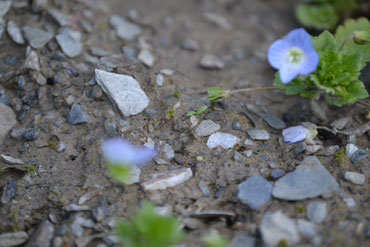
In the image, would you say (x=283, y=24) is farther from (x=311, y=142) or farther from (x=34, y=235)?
(x=34, y=235)

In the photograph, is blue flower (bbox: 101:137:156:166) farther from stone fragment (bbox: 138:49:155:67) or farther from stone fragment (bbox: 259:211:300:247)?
stone fragment (bbox: 138:49:155:67)

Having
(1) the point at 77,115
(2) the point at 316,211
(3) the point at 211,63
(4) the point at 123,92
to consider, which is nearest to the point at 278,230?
(2) the point at 316,211

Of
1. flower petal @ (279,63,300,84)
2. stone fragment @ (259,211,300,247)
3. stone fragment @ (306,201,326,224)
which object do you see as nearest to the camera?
stone fragment @ (259,211,300,247)

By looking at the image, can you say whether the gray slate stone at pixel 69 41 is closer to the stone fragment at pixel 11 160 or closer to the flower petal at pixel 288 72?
the stone fragment at pixel 11 160

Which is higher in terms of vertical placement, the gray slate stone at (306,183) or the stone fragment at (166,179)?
the gray slate stone at (306,183)

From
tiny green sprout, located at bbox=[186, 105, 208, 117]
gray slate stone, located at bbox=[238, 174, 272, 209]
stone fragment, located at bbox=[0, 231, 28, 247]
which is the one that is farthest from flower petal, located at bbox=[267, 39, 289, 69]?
stone fragment, located at bbox=[0, 231, 28, 247]

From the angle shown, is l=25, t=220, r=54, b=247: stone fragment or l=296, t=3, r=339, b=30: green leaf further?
l=296, t=3, r=339, b=30: green leaf

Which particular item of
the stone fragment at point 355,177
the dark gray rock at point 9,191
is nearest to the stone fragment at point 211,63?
the stone fragment at point 355,177
